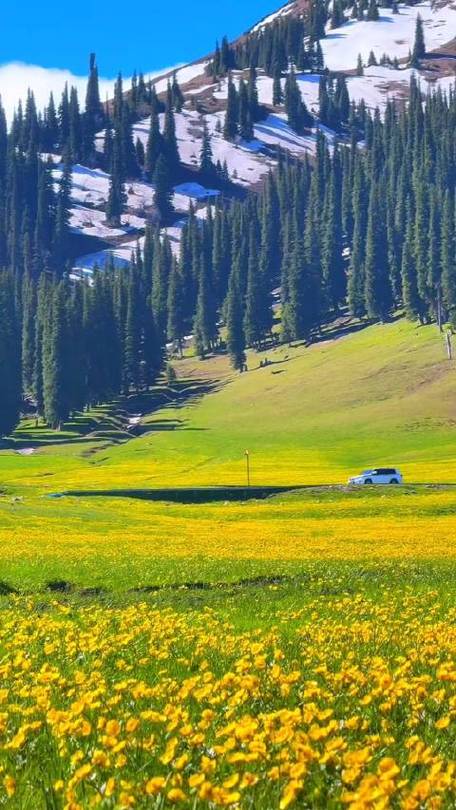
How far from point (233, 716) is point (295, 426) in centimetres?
11278

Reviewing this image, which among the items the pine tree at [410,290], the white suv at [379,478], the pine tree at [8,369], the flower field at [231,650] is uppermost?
the pine tree at [410,290]

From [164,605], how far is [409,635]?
7.79m

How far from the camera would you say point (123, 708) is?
775cm

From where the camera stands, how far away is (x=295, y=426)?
4712 inches

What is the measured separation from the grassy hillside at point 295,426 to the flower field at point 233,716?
6171 cm

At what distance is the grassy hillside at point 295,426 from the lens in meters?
88.1

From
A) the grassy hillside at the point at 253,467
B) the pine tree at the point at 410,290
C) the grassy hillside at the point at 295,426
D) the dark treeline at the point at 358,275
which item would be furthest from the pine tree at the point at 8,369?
the pine tree at the point at 410,290

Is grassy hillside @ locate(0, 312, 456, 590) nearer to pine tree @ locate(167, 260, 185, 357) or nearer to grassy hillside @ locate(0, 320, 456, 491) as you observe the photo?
grassy hillside @ locate(0, 320, 456, 491)

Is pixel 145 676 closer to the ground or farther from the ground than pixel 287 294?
closer to the ground

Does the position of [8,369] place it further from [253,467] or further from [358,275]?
[358,275]

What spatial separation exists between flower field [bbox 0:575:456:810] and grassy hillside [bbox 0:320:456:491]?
202 ft

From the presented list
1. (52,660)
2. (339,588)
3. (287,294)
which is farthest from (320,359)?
(52,660)

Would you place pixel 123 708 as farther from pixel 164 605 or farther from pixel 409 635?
pixel 164 605

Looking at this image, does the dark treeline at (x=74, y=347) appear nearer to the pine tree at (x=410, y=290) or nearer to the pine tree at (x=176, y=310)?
the pine tree at (x=176, y=310)
